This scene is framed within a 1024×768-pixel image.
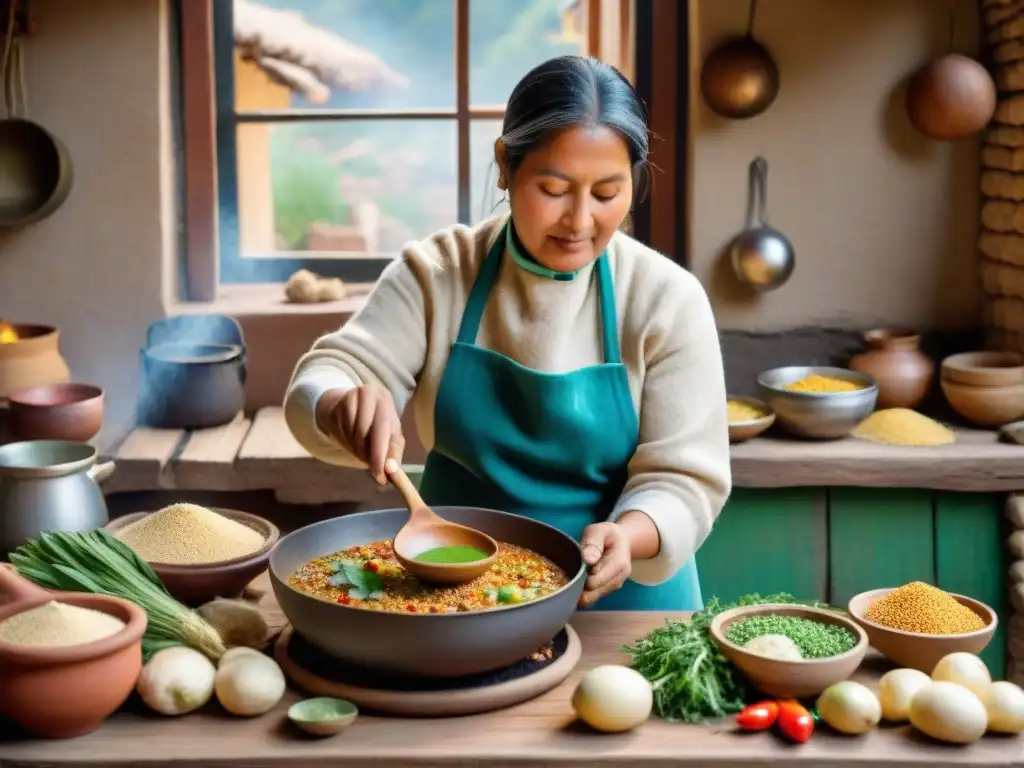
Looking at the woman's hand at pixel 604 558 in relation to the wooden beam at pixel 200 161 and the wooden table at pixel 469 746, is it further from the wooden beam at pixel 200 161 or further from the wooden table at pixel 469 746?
the wooden beam at pixel 200 161

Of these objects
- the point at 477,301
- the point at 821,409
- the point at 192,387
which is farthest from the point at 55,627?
the point at 821,409

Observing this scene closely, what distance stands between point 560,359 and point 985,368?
1.87 metres

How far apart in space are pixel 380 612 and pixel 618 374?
79cm

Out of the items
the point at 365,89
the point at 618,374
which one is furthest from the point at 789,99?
the point at 618,374

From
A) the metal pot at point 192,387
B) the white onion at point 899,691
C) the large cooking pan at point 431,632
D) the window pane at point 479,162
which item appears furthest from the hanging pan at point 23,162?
the white onion at point 899,691

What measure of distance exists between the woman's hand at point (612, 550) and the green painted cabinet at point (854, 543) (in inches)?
60.0

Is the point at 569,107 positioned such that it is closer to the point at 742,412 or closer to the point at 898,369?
the point at 742,412

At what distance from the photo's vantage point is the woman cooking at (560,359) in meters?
2.00

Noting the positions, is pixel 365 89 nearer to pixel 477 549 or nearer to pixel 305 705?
pixel 477 549

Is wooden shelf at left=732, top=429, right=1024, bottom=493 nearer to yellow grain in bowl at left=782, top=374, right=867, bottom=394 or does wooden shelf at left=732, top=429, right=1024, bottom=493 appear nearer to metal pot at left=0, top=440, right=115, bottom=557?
yellow grain in bowl at left=782, top=374, right=867, bottom=394

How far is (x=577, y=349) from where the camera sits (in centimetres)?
228

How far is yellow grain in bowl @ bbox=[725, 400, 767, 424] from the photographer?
359 cm

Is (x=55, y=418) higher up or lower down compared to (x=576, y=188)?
lower down

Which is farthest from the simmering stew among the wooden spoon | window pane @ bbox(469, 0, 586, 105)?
window pane @ bbox(469, 0, 586, 105)
